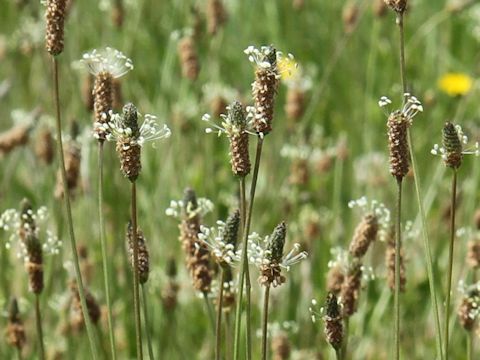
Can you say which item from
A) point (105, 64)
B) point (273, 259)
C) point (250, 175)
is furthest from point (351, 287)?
point (250, 175)

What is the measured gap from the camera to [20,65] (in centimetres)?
520

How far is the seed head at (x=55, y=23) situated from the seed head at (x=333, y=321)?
2.11 feet

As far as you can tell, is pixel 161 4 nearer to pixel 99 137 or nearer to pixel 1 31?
pixel 1 31

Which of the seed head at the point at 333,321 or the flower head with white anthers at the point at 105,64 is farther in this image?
the flower head with white anthers at the point at 105,64

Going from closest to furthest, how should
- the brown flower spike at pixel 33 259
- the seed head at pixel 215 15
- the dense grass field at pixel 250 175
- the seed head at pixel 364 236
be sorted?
the brown flower spike at pixel 33 259, the seed head at pixel 364 236, the dense grass field at pixel 250 175, the seed head at pixel 215 15

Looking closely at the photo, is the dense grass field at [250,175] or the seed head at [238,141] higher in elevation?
the dense grass field at [250,175]

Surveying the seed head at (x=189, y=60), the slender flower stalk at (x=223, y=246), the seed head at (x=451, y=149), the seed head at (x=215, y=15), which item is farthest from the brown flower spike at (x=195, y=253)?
the seed head at (x=215, y=15)

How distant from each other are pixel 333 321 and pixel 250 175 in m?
1.95

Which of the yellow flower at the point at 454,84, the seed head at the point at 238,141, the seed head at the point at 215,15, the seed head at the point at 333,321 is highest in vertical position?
the yellow flower at the point at 454,84

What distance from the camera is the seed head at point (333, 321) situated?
1807 millimetres

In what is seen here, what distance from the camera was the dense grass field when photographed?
3.02m

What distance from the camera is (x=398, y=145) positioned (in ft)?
5.76

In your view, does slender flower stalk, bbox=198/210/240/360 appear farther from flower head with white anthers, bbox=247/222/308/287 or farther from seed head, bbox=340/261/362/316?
seed head, bbox=340/261/362/316

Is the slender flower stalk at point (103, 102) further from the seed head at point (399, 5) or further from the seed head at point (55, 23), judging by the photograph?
the seed head at point (399, 5)
